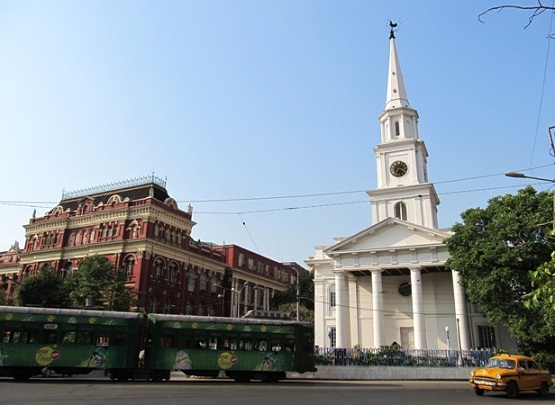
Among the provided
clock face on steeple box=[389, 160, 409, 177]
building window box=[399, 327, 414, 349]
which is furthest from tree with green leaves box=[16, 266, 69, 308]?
clock face on steeple box=[389, 160, 409, 177]

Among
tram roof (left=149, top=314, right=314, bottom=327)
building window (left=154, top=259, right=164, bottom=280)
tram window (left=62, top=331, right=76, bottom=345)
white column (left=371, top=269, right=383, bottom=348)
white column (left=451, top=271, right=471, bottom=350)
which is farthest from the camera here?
building window (left=154, top=259, right=164, bottom=280)

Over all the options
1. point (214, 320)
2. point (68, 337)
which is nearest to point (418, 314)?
point (214, 320)

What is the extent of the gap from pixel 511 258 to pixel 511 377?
10.6 m

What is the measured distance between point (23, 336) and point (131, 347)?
4603mm

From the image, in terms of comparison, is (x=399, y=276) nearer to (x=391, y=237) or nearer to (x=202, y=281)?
(x=391, y=237)

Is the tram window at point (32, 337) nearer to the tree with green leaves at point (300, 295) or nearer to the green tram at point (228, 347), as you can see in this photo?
the green tram at point (228, 347)

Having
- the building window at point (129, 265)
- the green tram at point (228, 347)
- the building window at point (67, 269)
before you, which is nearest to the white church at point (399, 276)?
the green tram at point (228, 347)

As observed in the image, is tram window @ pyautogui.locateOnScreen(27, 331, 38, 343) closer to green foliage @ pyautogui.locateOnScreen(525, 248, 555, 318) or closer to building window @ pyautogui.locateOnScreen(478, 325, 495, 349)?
green foliage @ pyautogui.locateOnScreen(525, 248, 555, 318)

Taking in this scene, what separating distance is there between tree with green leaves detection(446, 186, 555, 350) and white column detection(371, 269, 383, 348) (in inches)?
343

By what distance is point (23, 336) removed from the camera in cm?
2002

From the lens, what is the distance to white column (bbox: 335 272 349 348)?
3747 centimetres

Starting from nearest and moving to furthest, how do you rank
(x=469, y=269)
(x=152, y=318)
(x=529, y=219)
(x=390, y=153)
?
(x=152, y=318) → (x=529, y=219) → (x=469, y=269) → (x=390, y=153)

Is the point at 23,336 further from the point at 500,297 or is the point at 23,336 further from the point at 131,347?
the point at 500,297

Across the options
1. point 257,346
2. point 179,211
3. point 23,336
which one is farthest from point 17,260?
point 257,346
